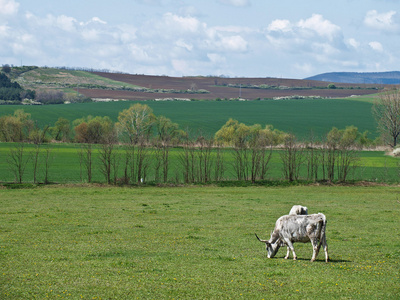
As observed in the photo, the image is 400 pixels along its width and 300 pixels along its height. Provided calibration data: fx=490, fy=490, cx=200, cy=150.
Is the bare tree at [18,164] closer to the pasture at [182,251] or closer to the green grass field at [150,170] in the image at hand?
the green grass field at [150,170]

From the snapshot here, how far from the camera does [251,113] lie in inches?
5915

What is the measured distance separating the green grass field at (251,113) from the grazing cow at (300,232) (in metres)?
100

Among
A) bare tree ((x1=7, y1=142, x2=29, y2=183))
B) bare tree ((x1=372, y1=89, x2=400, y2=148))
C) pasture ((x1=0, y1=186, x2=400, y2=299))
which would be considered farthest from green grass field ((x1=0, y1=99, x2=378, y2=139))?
pasture ((x1=0, y1=186, x2=400, y2=299))

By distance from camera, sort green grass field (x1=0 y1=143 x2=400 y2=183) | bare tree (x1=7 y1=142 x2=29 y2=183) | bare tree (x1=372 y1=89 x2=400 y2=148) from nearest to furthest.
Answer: bare tree (x1=7 y1=142 x2=29 y2=183) → green grass field (x1=0 y1=143 x2=400 y2=183) → bare tree (x1=372 y1=89 x2=400 y2=148)

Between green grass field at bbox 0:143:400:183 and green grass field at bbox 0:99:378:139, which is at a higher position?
green grass field at bbox 0:99:378:139

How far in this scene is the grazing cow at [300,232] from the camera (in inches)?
655

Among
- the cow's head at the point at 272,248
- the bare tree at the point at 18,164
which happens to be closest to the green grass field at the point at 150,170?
the bare tree at the point at 18,164

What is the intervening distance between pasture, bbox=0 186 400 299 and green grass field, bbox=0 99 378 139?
85085 mm

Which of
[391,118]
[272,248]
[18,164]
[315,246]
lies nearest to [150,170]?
[18,164]

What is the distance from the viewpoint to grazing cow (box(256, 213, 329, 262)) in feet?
54.6

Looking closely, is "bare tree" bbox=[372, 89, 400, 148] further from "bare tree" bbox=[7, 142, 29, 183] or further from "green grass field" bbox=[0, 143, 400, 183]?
"bare tree" bbox=[7, 142, 29, 183]

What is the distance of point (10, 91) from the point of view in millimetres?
163875

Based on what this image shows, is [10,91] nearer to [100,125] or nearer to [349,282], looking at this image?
[100,125]

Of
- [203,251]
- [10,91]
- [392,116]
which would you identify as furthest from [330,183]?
[10,91]
